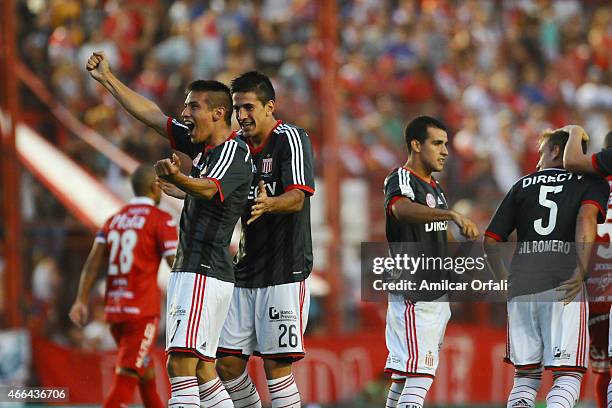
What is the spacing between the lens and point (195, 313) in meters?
7.58

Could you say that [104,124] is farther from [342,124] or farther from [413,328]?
[413,328]

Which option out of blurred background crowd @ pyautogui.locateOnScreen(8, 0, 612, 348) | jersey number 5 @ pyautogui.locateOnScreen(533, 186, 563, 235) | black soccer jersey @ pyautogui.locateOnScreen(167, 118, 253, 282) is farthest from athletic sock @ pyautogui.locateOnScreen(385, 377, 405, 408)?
blurred background crowd @ pyautogui.locateOnScreen(8, 0, 612, 348)

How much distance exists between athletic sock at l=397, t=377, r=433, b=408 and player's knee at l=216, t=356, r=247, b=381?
3.76 ft

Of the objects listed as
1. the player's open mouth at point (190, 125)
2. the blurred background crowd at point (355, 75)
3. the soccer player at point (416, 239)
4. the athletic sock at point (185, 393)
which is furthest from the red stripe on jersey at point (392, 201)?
the blurred background crowd at point (355, 75)

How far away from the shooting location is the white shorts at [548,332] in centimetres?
831

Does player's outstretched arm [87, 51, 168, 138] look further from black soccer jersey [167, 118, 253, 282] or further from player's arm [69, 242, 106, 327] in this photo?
player's arm [69, 242, 106, 327]

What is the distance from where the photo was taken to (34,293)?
14586mm

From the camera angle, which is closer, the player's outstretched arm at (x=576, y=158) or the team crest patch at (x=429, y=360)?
the player's outstretched arm at (x=576, y=158)

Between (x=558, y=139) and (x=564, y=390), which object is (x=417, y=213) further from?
(x=564, y=390)

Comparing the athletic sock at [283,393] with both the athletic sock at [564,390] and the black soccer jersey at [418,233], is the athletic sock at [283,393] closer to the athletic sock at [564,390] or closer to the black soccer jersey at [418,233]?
the black soccer jersey at [418,233]

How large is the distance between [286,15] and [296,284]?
10660 millimetres

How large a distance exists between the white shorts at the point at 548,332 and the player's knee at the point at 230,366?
6.27 ft

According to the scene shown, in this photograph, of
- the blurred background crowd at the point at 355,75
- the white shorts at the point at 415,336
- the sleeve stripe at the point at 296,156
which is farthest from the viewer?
the blurred background crowd at the point at 355,75

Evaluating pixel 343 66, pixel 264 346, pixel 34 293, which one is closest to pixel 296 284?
pixel 264 346
